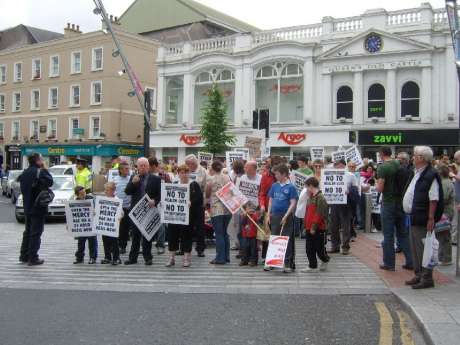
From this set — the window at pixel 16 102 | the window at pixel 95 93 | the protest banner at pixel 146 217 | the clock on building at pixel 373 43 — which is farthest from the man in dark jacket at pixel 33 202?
the window at pixel 16 102

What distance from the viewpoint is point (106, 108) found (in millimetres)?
43594

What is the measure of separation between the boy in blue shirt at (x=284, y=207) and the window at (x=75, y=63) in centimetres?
3914

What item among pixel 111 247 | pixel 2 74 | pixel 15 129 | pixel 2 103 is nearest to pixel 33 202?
pixel 111 247

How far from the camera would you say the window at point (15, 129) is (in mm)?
50625

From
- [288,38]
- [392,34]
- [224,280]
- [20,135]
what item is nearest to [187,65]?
[288,38]

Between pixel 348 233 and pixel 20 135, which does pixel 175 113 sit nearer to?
pixel 20 135

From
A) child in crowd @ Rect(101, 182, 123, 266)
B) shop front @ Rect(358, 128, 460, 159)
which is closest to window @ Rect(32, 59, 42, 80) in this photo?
shop front @ Rect(358, 128, 460, 159)

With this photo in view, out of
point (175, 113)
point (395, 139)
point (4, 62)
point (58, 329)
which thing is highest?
point (4, 62)

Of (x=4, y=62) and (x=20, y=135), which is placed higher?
(x=4, y=62)

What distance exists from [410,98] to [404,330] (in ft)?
80.1

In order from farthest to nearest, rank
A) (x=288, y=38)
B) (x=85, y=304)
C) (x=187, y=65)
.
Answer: (x=187, y=65)
(x=288, y=38)
(x=85, y=304)

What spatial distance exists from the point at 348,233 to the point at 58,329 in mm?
6987

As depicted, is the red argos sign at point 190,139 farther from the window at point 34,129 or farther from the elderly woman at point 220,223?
the elderly woman at point 220,223

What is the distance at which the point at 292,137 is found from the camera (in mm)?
32094
